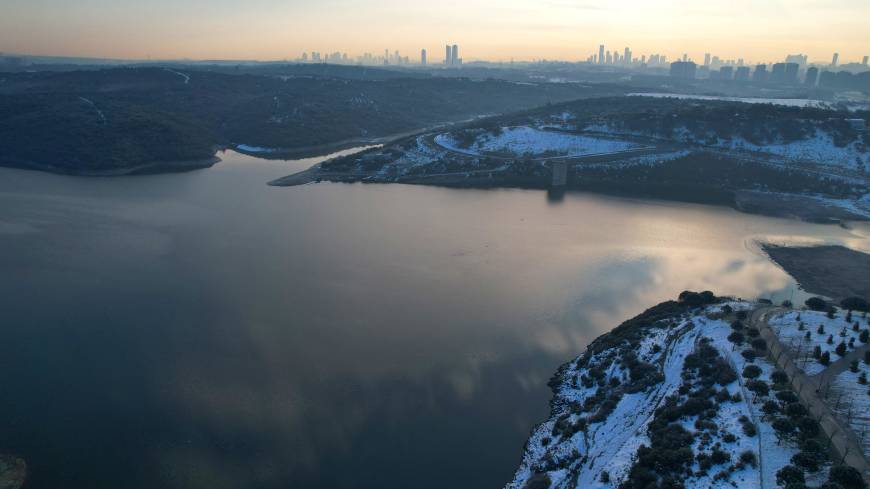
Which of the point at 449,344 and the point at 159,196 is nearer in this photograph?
the point at 449,344

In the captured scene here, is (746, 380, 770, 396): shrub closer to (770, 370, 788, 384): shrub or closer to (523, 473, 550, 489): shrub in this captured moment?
(770, 370, 788, 384): shrub

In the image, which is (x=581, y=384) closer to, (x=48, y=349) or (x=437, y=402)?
(x=437, y=402)

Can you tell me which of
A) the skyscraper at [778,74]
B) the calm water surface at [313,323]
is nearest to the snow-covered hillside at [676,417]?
the calm water surface at [313,323]

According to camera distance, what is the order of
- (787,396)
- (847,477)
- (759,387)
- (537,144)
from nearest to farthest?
1. (847,477)
2. (787,396)
3. (759,387)
4. (537,144)

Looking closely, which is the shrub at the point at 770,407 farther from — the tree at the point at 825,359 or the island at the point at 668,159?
the island at the point at 668,159

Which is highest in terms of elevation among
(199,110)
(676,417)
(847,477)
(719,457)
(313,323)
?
(199,110)

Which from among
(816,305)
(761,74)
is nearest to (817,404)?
(816,305)

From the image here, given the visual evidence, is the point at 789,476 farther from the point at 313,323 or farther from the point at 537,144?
the point at 537,144

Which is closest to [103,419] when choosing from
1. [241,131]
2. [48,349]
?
[48,349]
